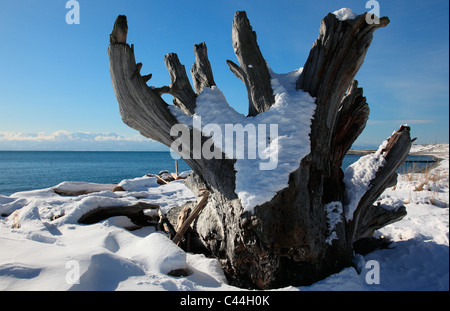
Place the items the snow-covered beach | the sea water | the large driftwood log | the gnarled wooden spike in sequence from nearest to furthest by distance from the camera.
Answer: the snow-covered beach, the large driftwood log, the gnarled wooden spike, the sea water

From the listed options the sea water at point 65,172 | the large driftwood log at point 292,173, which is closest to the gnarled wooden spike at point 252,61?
the large driftwood log at point 292,173

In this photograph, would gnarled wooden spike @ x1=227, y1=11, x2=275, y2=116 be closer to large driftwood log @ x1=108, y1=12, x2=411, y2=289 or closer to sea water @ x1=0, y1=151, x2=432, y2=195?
large driftwood log @ x1=108, y1=12, x2=411, y2=289

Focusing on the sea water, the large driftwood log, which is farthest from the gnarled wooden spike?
the sea water

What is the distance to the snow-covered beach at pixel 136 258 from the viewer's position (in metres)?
2.35

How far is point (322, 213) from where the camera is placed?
326cm

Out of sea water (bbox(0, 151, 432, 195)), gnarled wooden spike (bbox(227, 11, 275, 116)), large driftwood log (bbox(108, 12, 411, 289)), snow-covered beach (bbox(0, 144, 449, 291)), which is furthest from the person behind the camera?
sea water (bbox(0, 151, 432, 195))

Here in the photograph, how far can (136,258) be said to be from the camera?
3.05m

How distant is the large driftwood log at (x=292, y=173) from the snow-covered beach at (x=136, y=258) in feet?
1.06

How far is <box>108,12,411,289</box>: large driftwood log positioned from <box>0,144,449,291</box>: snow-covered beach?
1.06 ft

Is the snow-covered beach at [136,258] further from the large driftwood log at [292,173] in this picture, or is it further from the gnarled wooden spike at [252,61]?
the gnarled wooden spike at [252,61]

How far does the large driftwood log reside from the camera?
2.93m

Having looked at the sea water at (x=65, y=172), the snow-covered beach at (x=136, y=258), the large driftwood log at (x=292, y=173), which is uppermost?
the large driftwood log at (x=292, y=173)
